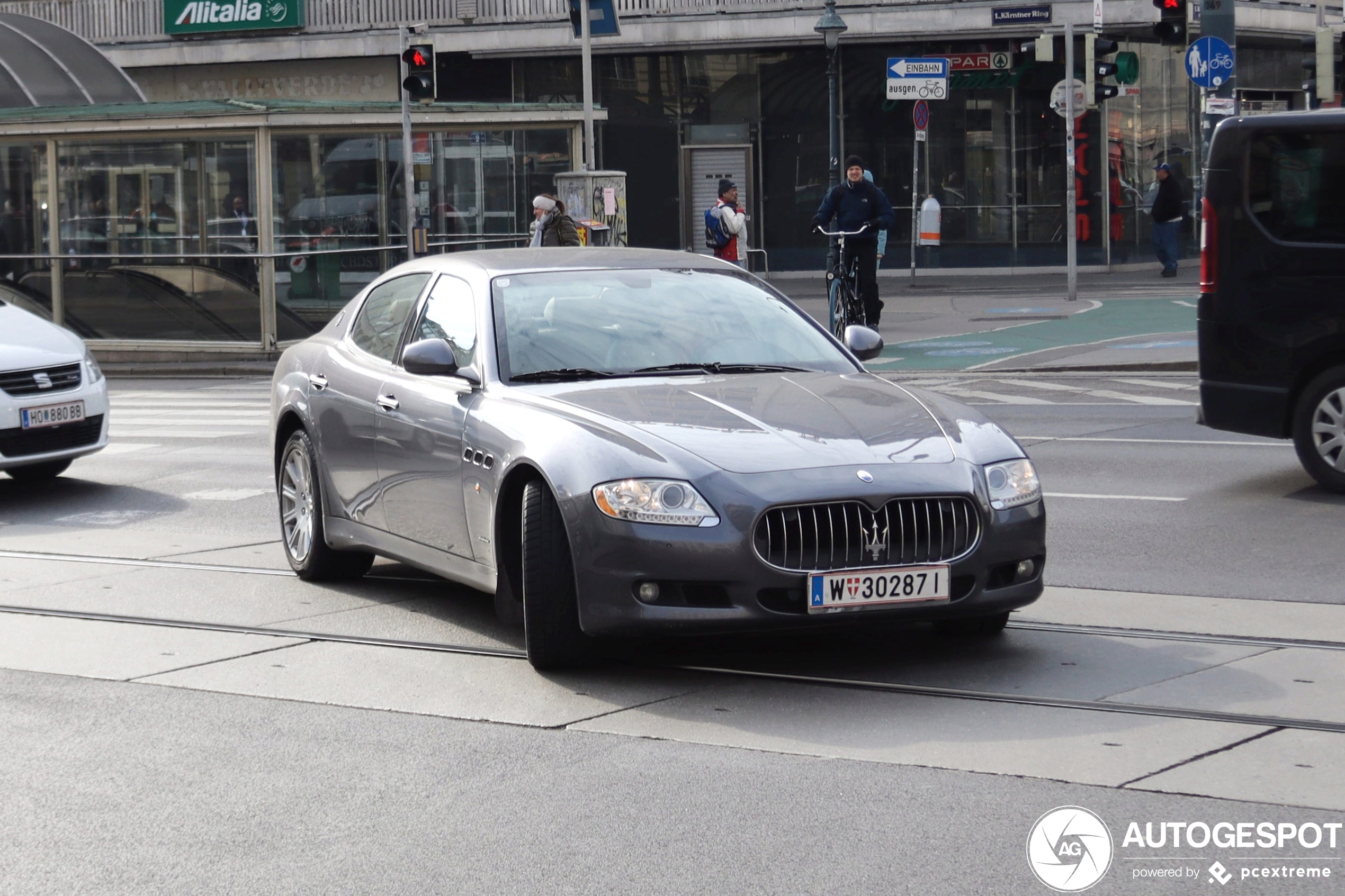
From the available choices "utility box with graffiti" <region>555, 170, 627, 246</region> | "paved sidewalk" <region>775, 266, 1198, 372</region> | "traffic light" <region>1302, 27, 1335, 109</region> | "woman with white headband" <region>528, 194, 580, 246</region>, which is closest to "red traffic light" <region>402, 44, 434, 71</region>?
"utility box with graffiti" <region>555, 170, 627, 246</region>

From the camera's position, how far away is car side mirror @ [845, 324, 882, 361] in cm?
795

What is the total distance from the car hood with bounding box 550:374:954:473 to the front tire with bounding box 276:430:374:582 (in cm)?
200

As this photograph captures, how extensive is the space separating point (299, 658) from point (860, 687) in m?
2.15

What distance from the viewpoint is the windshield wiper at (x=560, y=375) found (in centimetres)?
721

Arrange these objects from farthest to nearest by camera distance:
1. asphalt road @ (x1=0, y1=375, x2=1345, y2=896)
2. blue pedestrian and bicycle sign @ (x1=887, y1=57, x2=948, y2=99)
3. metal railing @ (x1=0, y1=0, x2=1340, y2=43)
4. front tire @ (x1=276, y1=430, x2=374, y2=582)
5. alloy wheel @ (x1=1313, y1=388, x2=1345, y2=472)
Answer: metal railing @ (x1=0, y1=0, x2=1340, y2=43) → blue pedestrian and bicycle sign @ (x1=887, y1=57, x2=948, y2=99) → alloy wheel @ (x1=1313, y1=388, x2=1345, y2=472) → front tire @ (x1=276, y1=430, x2=374, y2=582) → asphalt road @ (x1=0, y1=375, x2=1345, y2=896)

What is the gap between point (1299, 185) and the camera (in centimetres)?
1062

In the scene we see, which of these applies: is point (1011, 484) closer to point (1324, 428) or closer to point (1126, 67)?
point (1324, 428)

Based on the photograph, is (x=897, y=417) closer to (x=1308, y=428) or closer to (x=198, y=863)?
(x=198, y=863)

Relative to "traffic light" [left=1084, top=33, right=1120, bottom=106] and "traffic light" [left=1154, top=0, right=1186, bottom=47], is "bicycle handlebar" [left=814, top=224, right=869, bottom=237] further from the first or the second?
"traffic light" [left=1084, top=33, right=1120, bottom=106]

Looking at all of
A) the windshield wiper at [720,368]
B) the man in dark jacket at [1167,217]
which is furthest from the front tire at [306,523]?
the man in dark jacket at [1167,217]

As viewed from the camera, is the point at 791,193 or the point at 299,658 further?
the point at 791,193

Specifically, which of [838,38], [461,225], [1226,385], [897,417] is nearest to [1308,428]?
[1226,385]

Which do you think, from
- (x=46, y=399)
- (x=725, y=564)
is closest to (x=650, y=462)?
(x=725, y=564)

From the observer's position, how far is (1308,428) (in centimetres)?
1057
